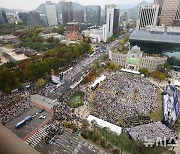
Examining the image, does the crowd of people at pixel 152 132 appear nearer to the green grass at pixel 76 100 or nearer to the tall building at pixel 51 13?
the green grass at pixel 76 100

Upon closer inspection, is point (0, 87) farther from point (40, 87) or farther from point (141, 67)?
point (141, 67)

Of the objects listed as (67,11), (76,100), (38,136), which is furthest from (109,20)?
(38,136)

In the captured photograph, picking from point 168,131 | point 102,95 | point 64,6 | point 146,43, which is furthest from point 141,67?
point 64,6

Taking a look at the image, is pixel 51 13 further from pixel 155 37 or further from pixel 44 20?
pixel 155 37

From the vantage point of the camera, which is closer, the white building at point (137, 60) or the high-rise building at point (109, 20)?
the white building at point (137, 60)

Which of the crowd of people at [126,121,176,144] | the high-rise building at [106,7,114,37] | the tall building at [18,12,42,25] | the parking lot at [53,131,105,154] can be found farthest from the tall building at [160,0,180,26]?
the tall building at [18,12,42,25]

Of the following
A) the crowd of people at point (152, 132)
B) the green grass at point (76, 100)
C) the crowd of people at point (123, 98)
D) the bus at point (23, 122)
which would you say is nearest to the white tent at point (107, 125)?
the crowd of people at point (123, 98)

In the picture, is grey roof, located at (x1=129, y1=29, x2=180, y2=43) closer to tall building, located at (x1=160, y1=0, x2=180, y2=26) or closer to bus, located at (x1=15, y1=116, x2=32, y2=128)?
tall building, located at (x1=160, y1=0, x2=180, y2=26)
